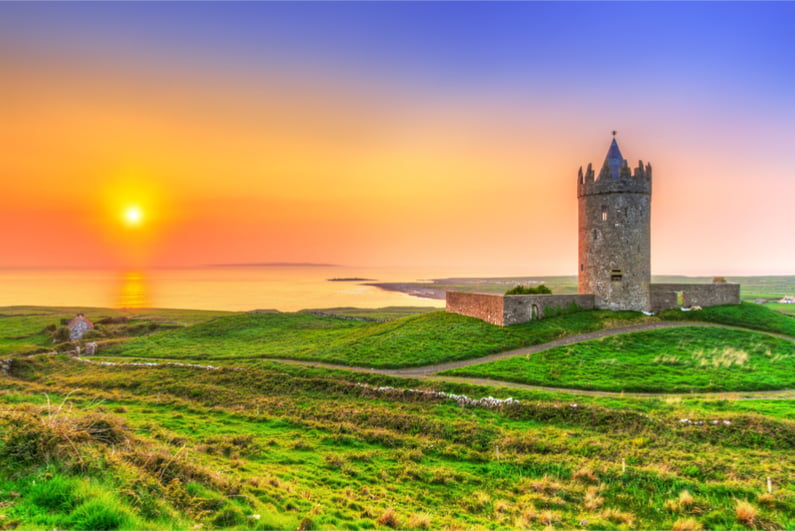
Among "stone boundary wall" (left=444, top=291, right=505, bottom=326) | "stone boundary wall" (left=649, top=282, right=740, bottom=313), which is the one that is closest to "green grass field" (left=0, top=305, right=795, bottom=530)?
"stone boundary wall" (left=444, top=291, right=505, bottom=326)

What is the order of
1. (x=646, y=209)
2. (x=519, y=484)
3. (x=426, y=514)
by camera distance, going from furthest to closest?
(x=646, y=209) → (x=519, y=484) → (x=426, y=514)

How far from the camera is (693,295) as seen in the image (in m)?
35.7

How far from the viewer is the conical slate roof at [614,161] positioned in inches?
1403

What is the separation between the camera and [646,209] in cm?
3581

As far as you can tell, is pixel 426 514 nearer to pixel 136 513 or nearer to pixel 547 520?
pixel 547 520

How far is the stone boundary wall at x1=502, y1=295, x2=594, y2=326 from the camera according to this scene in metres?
31.7

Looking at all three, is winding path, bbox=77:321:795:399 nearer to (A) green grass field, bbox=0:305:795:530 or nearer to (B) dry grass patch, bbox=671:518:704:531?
(A) green grass field, bbox=0:305:795:530

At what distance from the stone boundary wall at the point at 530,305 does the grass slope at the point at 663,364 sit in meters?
5.44

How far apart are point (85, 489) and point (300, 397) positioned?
54.3 ft

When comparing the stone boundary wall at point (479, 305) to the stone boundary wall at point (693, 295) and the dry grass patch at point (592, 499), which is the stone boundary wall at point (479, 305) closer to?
the stone boundary wall at point (693, 295)

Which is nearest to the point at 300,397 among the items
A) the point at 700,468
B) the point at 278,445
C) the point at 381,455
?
the point at 278,445

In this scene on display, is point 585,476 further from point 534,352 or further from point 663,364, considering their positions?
point 663,364

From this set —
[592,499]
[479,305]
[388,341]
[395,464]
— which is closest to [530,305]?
[479,305]

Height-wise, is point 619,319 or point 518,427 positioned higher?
point 619,319
